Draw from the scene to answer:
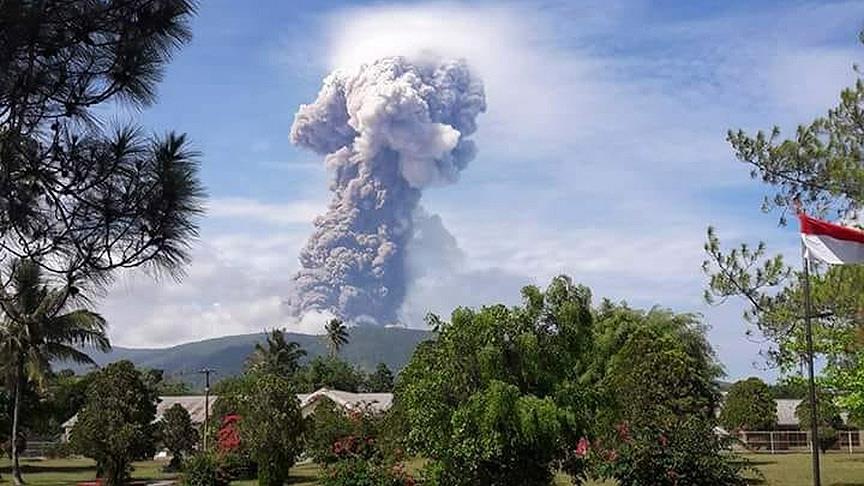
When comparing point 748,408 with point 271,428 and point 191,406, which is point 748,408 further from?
point 191,406

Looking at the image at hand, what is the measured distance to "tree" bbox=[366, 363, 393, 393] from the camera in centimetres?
9938

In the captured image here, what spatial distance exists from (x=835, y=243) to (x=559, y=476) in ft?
71.4

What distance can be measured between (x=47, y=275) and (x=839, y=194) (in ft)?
53.0

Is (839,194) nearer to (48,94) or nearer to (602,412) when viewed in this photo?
(602,412)

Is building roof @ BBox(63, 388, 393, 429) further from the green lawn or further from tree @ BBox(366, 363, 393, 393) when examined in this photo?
tree @ BBox(366, 363, 393, 393)

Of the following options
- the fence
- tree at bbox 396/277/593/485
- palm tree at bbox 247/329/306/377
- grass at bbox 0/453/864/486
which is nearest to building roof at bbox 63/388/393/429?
grass at bbox 0/453/864/486

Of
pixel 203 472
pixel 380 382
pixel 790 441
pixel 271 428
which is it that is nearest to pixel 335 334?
pixel 380 382

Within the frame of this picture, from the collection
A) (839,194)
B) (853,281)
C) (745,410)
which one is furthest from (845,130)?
(745,410)

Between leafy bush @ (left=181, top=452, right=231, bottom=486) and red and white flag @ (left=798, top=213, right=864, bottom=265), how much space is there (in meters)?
18.6

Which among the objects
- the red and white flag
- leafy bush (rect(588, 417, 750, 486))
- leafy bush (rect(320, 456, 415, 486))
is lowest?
leafy bush (rect(320, 456, 415, 486))

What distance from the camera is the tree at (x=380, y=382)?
326ft

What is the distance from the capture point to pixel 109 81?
866 centimetres

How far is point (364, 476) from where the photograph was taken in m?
21.3

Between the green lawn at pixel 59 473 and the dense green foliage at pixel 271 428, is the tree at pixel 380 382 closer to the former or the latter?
the green lawn at pixel 59 473
